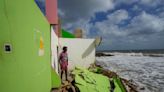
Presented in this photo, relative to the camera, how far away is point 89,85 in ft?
27.8

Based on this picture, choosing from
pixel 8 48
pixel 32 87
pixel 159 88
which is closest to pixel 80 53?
pixel 159 88

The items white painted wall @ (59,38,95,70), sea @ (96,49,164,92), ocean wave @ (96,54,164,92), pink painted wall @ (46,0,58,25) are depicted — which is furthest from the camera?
white painted wall @ (59,38,95,70)

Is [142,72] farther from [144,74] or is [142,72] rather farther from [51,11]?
[51,11]

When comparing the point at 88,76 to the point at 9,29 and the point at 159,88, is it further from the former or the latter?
the point at 9,29

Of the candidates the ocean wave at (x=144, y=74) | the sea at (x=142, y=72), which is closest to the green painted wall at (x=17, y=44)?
the sea at (x=142, y=72)

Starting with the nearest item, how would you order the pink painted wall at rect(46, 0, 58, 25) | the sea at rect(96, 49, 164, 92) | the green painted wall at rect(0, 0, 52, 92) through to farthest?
the green painted wall at rect(0, 0, 52, 92) < the pink painted wall at rect(46, 0, 58, 25) < the sea at rect(96, 49, 164, 92)

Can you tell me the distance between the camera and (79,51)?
17.1 meters

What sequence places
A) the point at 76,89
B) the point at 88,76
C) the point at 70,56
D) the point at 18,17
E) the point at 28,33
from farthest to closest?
the point at 70,56 < the point at 88,76 < the point at 76,89 < the point at 28,33 < the point at 18,17

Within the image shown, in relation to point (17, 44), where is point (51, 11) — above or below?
above

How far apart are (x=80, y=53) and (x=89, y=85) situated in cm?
872

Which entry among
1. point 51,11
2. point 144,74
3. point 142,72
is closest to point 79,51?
point 144,74

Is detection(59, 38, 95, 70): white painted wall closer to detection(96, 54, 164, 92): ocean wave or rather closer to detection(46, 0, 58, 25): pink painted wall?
detection(96, 54, 164, 92): ocean wave

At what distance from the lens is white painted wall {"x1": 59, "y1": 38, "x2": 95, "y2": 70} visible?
16312mm

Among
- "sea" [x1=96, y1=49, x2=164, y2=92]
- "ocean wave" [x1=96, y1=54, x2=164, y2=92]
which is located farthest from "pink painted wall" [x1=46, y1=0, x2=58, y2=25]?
"ocean wave" [x1=96, y1=54, x2=164, y2=92]
